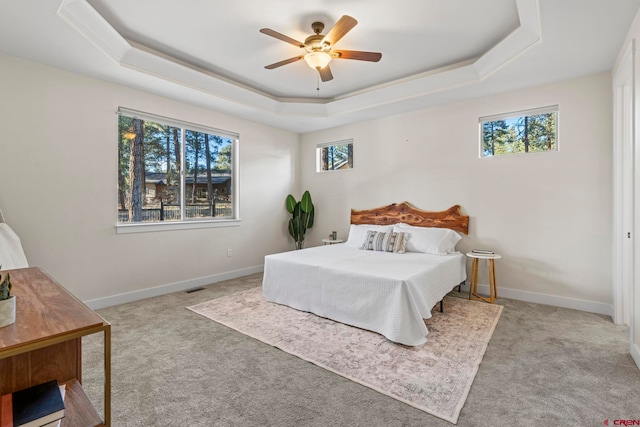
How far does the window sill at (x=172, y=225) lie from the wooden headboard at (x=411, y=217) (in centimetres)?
211

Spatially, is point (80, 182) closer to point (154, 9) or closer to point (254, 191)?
point (154, 9)

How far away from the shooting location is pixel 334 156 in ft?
18.3

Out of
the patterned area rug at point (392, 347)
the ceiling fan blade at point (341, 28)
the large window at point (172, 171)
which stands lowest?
the patterned area rug at point (392, 347)

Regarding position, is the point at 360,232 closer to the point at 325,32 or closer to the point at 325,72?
the point at 325,72

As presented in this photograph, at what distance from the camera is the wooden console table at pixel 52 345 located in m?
0.87

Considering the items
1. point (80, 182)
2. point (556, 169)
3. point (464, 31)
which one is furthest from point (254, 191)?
point (556, 169)

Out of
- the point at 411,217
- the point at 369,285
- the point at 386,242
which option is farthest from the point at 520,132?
the point at 369,285

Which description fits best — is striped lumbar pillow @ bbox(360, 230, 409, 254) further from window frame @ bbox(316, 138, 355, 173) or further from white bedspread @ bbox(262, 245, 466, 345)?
window frame @ bbox(316, 138, 355, 173)

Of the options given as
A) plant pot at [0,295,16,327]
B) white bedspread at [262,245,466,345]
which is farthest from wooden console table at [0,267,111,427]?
white bedspread at [262,245,466,345]

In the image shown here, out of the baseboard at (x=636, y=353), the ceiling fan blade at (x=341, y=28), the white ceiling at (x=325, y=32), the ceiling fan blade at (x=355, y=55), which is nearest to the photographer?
the baseboard at (x=636, y=353)

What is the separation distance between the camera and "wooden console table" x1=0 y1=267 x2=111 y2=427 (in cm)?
87

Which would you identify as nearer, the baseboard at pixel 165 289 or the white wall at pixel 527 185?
the white wall at pixel 527 185

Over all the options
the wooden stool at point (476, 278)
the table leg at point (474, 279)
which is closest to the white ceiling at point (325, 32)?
the wooden stool at point (476, 278)

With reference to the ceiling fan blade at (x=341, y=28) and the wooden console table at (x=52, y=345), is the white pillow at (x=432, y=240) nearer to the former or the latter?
the ceiling fan blade at (x=341, y=28)
